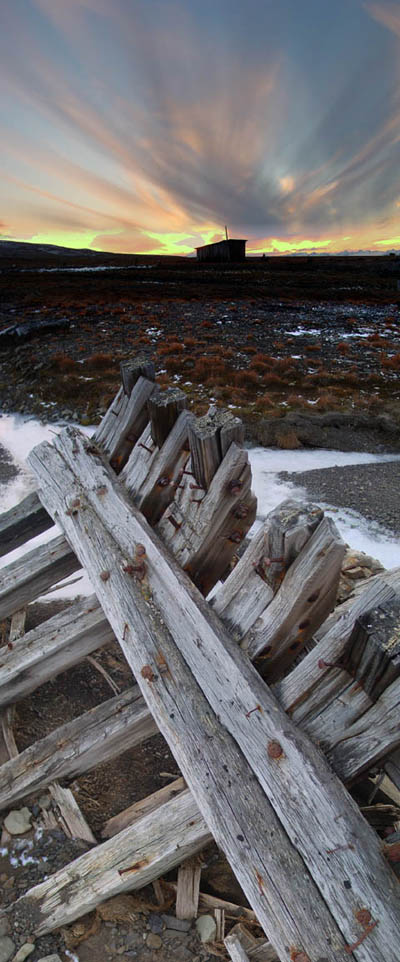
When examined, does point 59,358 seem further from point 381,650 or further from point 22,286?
point 22,286

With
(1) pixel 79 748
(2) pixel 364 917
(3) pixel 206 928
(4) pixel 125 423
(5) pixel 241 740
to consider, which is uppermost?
(4) pixel 125 423

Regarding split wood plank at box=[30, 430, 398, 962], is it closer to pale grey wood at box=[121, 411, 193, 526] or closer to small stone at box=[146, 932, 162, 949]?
pale grey wood at box=[121, 411, 193, 526]

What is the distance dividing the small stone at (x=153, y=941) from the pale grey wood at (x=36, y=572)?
1.72 meters

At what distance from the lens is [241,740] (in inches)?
63.0

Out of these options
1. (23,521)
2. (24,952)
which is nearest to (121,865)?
(24,952)

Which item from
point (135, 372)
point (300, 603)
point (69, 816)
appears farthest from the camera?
point (135, 372)

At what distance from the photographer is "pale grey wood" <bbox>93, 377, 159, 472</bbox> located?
285cm

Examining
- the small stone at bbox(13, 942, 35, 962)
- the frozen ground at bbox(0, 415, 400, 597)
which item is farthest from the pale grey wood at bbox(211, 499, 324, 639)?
the frozen ground at bbox(0, 415, 400, 597)

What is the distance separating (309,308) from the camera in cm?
2550

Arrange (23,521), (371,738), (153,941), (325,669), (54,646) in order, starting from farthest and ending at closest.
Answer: (23,521) < (54,646) < (153,941) < (325,669) < (371,738)

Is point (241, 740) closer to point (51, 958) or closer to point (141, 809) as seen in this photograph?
point (141, 809)

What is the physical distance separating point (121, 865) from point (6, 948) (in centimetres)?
56

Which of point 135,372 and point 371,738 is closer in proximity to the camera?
point 371,738

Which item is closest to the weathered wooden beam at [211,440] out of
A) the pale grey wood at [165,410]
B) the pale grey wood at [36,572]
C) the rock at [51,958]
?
the pale grey wood at [165,410]
